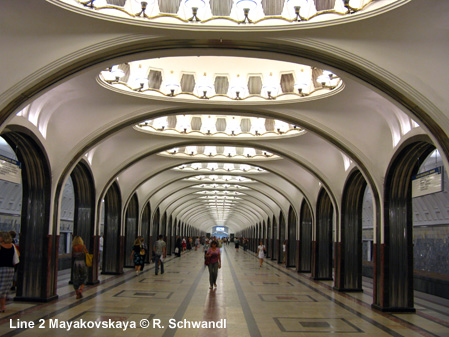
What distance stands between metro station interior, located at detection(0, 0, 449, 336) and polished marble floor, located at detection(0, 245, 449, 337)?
81 mm

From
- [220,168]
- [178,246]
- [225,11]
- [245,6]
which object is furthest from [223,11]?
[178,246]

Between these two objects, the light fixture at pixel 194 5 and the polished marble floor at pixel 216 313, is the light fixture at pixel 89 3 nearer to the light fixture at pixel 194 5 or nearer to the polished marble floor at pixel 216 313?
the light fixture at pixel 194 5

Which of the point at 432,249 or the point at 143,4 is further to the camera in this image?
the point at 432,249

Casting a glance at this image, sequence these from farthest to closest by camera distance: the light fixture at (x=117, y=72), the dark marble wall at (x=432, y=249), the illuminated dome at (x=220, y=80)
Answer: the dark marble wall at (x=432, y=249) → the illuminated dome at (x=220, y=80) → the light fixture at (x=117, y=72)

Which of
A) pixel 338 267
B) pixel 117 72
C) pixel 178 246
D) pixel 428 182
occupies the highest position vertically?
pixel 117 72

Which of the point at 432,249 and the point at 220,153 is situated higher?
the point at 220,153

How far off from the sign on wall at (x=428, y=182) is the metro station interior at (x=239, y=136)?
5cm

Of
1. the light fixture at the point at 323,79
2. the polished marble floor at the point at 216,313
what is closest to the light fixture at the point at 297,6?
the light fixture at the point at 323,79

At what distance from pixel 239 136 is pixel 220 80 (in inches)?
174

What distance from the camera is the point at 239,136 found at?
655 inches

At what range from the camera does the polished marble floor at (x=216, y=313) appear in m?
8.73

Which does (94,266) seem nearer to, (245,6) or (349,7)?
(245,6)

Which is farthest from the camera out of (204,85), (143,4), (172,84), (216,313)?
(204,85)

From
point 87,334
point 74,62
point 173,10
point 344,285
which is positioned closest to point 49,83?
point 74,62
